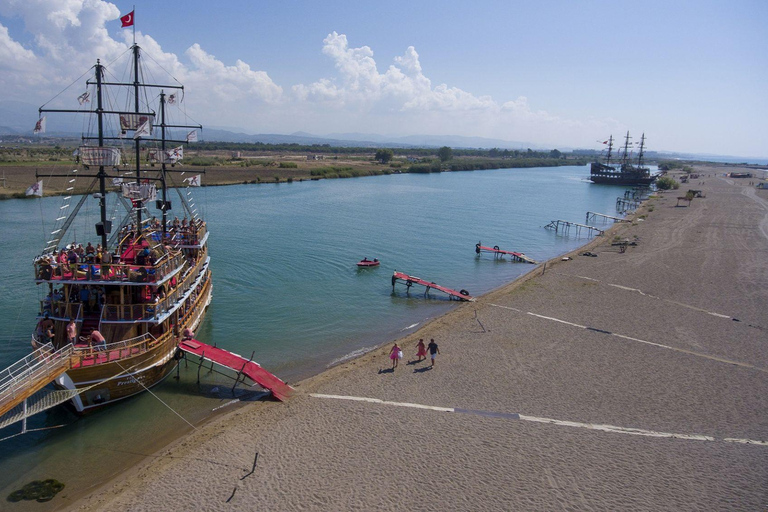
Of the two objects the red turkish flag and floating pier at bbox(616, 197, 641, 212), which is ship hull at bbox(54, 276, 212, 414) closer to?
the red turkish flag

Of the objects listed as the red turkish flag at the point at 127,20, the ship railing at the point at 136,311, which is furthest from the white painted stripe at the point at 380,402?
the red turkish flag at the point at 127,20

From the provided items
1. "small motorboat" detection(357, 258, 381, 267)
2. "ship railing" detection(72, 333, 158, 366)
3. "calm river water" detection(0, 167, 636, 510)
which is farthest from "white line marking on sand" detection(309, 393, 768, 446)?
"small motorboat" detection(357, 258, 381, 267)

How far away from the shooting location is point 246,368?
813 inches

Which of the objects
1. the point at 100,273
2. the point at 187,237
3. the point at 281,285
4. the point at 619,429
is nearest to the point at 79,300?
the point at 100,273

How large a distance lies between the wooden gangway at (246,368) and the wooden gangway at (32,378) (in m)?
5.00

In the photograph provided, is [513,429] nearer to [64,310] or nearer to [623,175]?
[64,310]

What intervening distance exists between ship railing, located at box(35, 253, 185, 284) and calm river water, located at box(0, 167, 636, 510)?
485 cm

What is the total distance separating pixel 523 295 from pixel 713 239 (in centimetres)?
3427

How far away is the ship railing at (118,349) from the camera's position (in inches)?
708

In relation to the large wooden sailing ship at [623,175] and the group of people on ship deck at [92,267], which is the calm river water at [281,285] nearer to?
the group of people on ship deck at [92,267]

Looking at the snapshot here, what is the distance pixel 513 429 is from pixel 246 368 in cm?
1086

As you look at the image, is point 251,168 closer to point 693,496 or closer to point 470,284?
point 470,284

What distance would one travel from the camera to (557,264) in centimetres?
4516

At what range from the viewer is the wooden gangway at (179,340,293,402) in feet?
65.3
